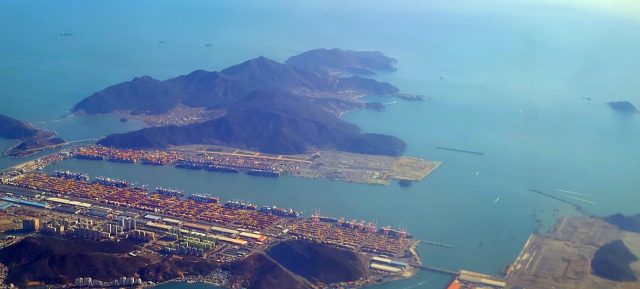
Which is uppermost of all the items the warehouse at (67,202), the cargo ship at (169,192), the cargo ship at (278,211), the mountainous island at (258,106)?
the mountainous island at (258,106)

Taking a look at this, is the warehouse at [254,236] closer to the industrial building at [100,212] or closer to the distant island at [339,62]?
the industrial building at [100,212]

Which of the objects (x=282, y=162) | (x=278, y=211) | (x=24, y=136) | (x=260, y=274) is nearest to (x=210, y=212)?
(x=278, y=211)

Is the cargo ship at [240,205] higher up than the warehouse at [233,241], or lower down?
higher up

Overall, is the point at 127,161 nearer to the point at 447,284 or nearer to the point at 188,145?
the point at 188,145

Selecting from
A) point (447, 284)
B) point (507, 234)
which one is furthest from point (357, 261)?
point (507, 234)

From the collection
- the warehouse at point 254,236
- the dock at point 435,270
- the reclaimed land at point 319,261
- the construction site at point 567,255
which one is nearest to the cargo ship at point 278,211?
the warehouse at point 254,236

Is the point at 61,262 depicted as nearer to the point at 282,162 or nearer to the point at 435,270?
the point at 435,270
